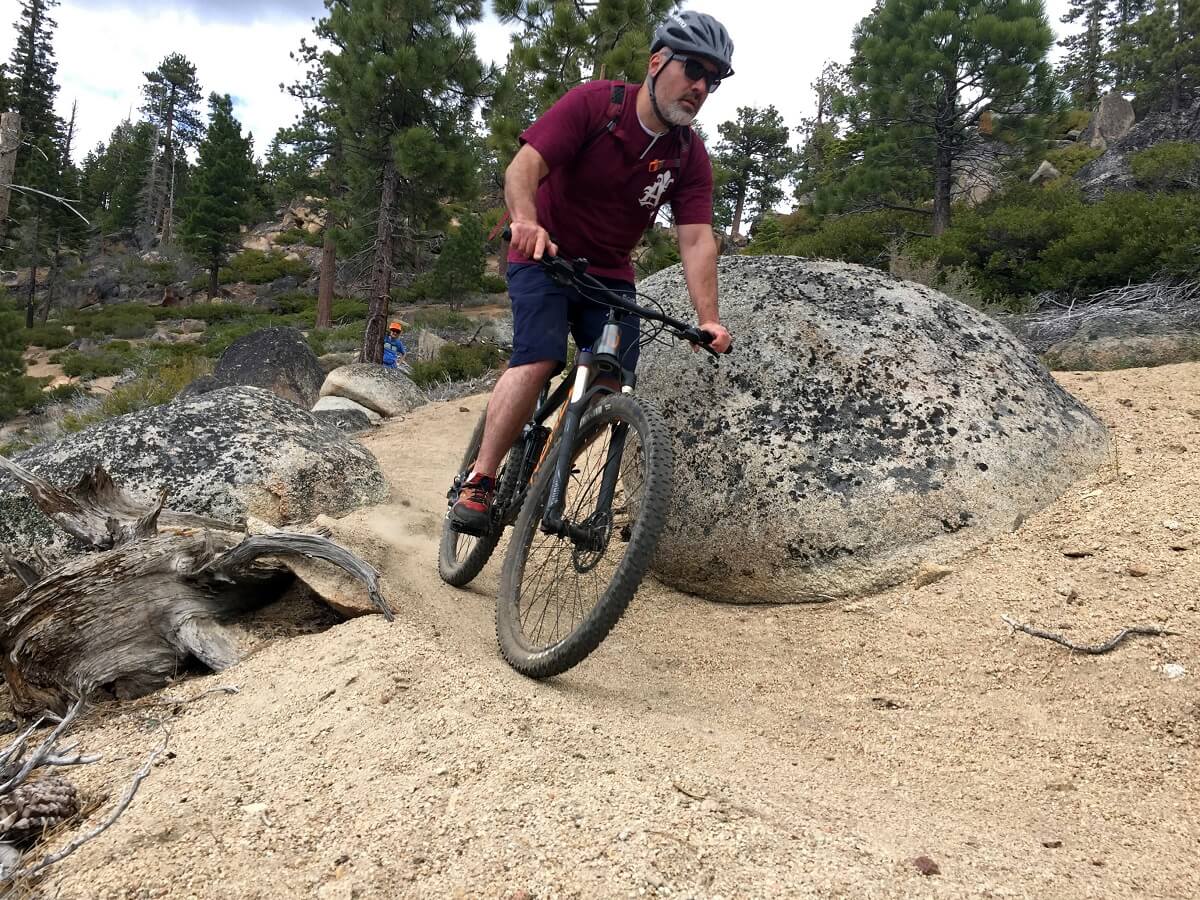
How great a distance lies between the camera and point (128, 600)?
254 centimetres

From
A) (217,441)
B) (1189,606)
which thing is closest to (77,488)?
(217,441)

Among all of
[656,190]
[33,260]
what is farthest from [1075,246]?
[33,260]

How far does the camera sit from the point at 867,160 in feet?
60.3

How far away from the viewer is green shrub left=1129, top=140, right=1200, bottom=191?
47.3ft

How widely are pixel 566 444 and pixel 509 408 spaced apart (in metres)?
0.38

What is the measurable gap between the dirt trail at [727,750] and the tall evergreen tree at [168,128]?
181 ft

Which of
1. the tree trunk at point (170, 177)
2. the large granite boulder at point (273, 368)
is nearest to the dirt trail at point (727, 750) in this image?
the large granite boulder at point (273, 368)

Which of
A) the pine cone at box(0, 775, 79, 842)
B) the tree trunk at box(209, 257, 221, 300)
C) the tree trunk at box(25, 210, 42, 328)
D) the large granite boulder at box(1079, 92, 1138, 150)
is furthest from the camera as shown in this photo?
the tree trunk at box(209, 257, 221, 300)

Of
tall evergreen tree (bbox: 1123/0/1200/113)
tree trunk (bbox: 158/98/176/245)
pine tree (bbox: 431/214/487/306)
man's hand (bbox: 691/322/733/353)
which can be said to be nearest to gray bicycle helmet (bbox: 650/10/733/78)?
man's hand (bbox: 691/322/733/353)

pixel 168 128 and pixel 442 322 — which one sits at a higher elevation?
pixel 168 128

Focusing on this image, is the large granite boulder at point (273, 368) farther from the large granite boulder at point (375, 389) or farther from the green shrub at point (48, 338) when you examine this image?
the green shrub at point (48, 338)

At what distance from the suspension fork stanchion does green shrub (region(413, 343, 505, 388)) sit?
9813 millimetres

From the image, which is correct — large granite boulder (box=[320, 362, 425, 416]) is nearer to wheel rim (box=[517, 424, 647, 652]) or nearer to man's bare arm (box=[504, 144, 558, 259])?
man's bare arm (box=[504, 144, 558, 259])

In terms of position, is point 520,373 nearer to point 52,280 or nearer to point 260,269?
point 260,269
